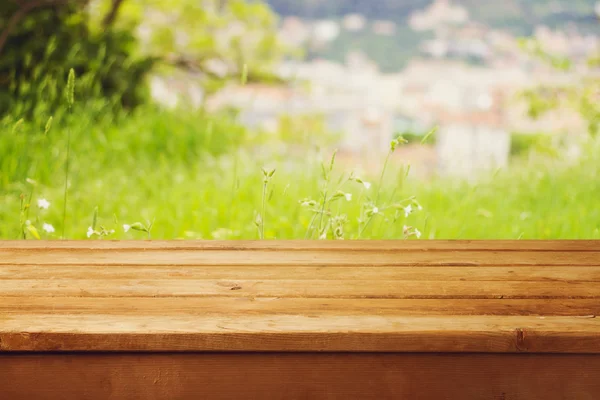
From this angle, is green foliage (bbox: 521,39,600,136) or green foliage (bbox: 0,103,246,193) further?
green foliage (bbox: 521,39,600,136)

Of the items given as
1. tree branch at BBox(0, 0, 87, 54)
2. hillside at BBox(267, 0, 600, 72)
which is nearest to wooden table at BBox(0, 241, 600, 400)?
tree branch at BBox(0, 0, 87, 54)

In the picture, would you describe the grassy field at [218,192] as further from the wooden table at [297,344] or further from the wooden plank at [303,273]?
the wooden table at [297,344]

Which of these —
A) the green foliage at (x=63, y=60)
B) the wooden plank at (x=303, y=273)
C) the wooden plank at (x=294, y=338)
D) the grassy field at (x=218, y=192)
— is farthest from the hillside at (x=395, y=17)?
the wooden plank at (x=294, y=338)

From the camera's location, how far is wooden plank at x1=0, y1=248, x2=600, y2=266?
157 centimetres

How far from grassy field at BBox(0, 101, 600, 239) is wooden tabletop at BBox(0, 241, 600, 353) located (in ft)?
3.16

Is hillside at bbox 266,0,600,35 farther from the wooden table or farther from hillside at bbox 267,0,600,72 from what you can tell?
the wooden table

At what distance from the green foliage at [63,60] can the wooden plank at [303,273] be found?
337 cm

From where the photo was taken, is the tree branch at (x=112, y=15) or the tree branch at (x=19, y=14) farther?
the tree branch at (x=112, y=15)

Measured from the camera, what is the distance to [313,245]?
1.74 m

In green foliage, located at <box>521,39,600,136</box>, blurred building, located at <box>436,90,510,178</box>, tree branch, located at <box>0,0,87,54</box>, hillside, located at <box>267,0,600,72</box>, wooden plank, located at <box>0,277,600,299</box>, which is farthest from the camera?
hillside, located at <box>267,0,600,72</box>

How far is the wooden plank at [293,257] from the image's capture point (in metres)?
1.57

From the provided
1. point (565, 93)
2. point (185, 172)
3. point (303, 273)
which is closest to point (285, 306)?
point (303, 273)

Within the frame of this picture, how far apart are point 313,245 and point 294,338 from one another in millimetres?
652

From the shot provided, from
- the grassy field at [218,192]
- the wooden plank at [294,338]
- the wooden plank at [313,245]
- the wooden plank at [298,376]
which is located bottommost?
the grassy field at [218,192]
